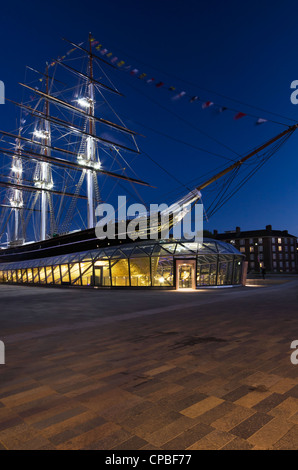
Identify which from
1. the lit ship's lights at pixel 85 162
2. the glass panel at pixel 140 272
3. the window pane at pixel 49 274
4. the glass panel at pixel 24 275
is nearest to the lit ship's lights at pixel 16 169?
the lit ship's lights at pixel 85 162

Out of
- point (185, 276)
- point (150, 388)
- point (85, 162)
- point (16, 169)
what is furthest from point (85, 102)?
point (150, 388)

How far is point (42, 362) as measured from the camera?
6.03 metres

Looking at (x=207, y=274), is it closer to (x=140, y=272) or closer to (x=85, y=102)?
(x=140, y=272)

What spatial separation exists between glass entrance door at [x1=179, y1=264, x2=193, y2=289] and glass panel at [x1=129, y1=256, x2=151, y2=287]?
3048mm

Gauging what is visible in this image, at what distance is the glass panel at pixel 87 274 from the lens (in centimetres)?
2936

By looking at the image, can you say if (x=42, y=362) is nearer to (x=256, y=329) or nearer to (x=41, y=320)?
(x=41, y=320)

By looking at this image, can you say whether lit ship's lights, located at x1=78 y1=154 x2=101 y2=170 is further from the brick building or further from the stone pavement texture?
the brick building

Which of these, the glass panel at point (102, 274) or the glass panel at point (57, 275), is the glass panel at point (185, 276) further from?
the glass panel at point (57, 275)

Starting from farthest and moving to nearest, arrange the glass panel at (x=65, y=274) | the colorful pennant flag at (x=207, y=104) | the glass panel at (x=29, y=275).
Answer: the glass panel at (x=29, y=275) < the glass panel at (x=65, y=274) < the colorful pennant flag at (x=207, y=104)

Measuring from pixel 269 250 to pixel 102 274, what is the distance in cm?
7761

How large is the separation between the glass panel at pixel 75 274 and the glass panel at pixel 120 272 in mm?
4956

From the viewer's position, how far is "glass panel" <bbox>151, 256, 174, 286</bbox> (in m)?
26.0

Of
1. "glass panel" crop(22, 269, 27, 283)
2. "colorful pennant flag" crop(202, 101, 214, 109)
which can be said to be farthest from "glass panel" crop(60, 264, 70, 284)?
"colorful pennant flag" crop(202, 101, 214, 109)
